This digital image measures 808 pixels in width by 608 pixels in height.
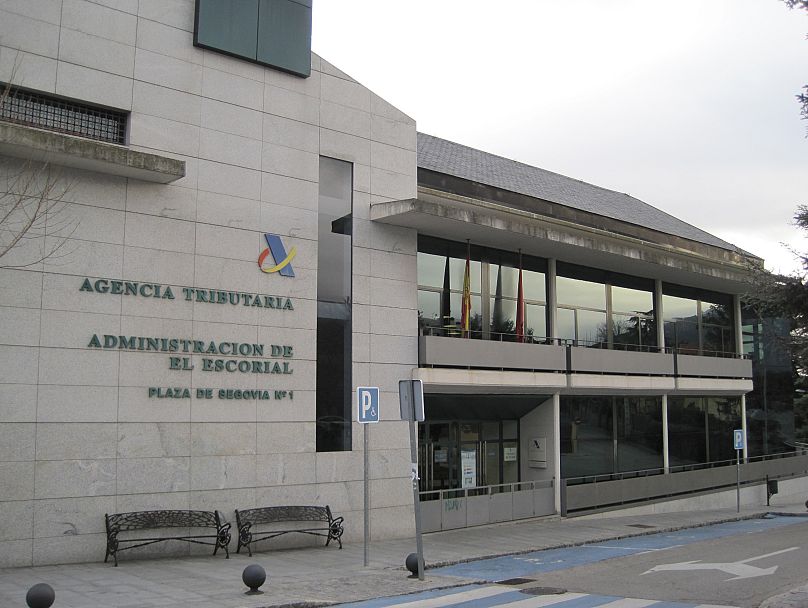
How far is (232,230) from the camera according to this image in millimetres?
17141

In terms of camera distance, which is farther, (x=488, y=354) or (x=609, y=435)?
(x=609, y=435)

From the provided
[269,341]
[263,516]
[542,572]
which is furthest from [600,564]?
[269,341]

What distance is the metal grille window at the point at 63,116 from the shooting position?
48.5 feet

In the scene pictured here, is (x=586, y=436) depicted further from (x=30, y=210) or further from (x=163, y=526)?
(x=30, y=210)

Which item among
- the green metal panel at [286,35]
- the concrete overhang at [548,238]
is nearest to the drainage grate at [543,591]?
the concrete overhang at [548,238]

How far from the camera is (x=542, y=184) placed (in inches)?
1211

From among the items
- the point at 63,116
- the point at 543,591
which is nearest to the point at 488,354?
the point at 543,591

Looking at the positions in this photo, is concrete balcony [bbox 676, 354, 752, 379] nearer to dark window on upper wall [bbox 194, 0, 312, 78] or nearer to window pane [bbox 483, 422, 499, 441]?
window pane [bbox 483, 422, 499, 441]

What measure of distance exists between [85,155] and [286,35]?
5.93 meters

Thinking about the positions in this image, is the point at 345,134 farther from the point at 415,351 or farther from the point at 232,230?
the point at 415,351

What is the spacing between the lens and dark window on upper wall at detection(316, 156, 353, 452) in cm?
1833

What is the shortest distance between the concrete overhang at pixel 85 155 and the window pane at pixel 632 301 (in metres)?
17.4

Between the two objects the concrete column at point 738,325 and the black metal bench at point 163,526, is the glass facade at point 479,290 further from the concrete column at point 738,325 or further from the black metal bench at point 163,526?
the concrete column at point 738,325

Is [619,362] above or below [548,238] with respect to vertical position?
below
